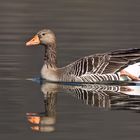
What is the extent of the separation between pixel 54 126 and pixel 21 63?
4879 mm

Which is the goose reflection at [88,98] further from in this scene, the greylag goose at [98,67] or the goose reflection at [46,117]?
the greylag goose at [98,67]

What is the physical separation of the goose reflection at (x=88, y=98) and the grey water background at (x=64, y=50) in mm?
123

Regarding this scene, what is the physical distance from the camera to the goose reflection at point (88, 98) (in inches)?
604

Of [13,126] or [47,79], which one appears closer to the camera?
[13,126]

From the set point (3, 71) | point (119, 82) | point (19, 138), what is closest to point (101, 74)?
point (119, 82)

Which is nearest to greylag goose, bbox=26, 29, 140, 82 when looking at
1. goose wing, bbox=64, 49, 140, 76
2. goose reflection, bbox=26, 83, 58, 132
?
goose wing, bbox=64, 49, 140, 76

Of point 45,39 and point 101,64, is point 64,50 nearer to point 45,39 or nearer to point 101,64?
point 45,39

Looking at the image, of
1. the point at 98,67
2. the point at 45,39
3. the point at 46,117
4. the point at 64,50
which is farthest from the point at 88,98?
the point at 64,50

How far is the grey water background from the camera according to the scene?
14609 mm

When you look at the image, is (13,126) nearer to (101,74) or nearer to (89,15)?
(101,74)

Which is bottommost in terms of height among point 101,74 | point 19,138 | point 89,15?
point 19,138

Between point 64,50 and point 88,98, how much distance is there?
4486mm

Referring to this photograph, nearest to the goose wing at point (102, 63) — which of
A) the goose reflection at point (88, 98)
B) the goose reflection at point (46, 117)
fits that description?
the goose reflection at point (88, 98)

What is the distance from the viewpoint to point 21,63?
64.4 ft
